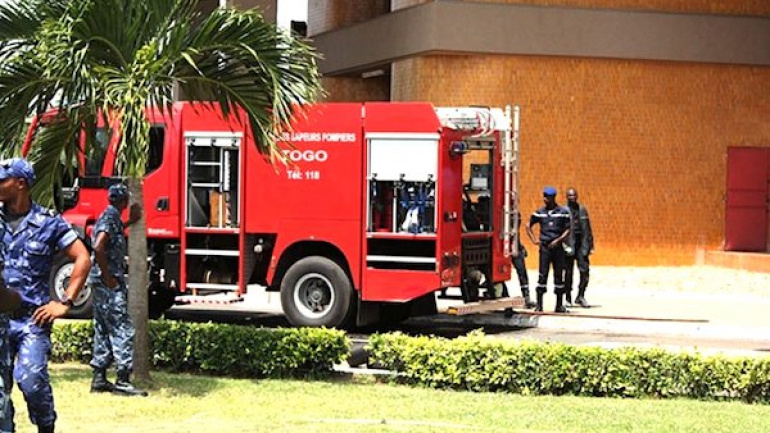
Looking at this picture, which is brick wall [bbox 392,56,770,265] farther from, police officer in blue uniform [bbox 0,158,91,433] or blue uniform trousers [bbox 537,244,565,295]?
police officer in blue uniform [bbox 0,158,91,433]

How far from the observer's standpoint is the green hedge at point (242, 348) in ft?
43.2

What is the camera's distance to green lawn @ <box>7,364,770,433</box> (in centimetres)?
1048

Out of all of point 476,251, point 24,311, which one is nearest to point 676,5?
point 476,251

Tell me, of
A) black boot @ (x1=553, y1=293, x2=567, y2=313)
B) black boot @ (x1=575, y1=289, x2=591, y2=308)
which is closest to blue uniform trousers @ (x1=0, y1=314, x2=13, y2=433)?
black boot @ (x1=553, y1=293, x2=567, y2=313)

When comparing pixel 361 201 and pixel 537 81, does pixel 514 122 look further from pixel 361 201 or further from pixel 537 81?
pixel 537 81

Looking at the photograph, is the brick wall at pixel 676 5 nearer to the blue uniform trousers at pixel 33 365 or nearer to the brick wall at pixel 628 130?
the brick wall at pixel 628 130

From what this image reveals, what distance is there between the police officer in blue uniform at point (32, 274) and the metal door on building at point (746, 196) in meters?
20.9

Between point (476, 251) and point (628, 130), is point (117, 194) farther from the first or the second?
point (628, 130)

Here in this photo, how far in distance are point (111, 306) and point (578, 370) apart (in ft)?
12.8

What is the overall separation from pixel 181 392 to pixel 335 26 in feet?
75.8

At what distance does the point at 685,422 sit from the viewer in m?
10.8

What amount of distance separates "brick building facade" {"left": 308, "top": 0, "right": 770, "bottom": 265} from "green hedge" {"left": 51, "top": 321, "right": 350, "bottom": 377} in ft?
47.4

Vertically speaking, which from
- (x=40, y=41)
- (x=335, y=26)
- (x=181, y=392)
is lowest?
(x=181, y=392)

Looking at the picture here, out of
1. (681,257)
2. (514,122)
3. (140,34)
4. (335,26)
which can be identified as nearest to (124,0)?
(140,34)
